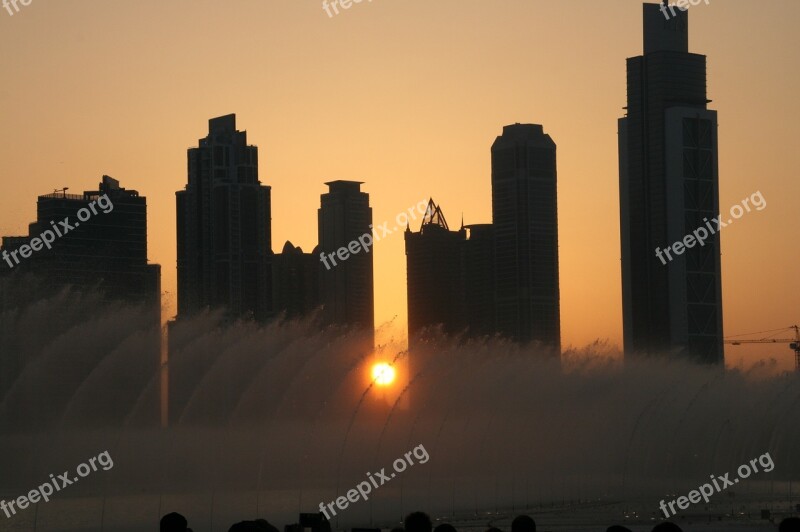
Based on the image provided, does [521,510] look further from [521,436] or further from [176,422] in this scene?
[176,422]

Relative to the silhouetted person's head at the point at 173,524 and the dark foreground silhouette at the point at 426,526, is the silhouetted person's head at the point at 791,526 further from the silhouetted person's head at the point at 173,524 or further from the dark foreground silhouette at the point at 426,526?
the silhouetted person's head at the point at 173,524

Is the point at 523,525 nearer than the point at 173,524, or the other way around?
the point at 523,525

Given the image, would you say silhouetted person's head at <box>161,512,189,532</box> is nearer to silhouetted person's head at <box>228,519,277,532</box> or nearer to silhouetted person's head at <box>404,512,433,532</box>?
silhouetted person's head at <box>228,519,277,532</box>

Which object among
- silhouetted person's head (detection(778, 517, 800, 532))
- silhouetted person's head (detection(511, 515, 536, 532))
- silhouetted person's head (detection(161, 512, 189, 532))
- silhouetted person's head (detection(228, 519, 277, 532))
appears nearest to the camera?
silhouetted person's head (detection(778, 517, 800, 532))

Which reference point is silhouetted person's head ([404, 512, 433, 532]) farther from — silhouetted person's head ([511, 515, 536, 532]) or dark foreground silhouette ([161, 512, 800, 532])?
silhouetted person's head ([511, 515, 536, 532])

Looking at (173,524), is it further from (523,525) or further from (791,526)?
(791,526)

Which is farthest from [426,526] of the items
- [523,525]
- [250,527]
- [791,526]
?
[791,526]

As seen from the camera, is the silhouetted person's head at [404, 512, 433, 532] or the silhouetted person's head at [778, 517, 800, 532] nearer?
the silhouetted person's head at [778, 517, 800, 532]

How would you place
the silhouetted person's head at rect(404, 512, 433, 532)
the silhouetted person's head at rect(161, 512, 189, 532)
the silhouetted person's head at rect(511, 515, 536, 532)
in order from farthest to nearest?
the silhouetted person's head at rect(161, 512, 189, 532)
the silhouetted person's head at rect(404, 512, 433, 532)
the silhouetted person's head at rect(511, 515, 536, 532)

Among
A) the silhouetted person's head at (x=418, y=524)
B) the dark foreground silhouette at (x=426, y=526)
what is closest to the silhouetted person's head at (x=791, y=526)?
the dark foreground silhouette at (x=426, y=526)

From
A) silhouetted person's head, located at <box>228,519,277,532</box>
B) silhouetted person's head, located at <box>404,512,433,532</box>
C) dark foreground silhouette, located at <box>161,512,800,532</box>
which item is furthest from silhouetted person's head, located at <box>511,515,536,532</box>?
silhouetted person's head, located at <box>228,519,277,532</box>

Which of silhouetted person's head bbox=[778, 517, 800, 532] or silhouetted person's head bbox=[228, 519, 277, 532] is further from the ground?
silhouetted person's head bbox=[778, 517, 800, 532]

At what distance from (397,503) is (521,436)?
27.8 meters

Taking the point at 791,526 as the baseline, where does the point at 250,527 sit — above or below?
below
